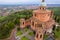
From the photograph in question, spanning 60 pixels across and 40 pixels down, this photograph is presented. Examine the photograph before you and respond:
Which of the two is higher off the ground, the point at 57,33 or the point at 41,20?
the point at 41,20

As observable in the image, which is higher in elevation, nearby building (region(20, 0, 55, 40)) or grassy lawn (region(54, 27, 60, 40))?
nearby building (region(20, 0, 55, 40))

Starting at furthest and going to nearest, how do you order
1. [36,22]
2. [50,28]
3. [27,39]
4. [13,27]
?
[13,27] → [50,28] → [36,22] → [27,39]

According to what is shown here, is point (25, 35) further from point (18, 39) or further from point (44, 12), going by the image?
point (44, 12)

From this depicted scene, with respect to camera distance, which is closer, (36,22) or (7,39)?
(36,22)

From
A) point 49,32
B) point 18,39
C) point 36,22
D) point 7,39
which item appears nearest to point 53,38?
point 49,32

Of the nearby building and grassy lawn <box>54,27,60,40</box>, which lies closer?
the nearby building

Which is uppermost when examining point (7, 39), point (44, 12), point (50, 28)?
point (44, 12)

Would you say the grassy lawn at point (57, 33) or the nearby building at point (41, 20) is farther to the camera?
the grassy lawn at point (57, 33)

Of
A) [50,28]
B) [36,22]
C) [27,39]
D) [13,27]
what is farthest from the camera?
[13,27]

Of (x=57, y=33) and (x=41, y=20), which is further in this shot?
(x=57, y=33)

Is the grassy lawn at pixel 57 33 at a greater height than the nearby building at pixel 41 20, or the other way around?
the nearby building at pixel 41 20

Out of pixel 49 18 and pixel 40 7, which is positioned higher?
pixel 40 7
